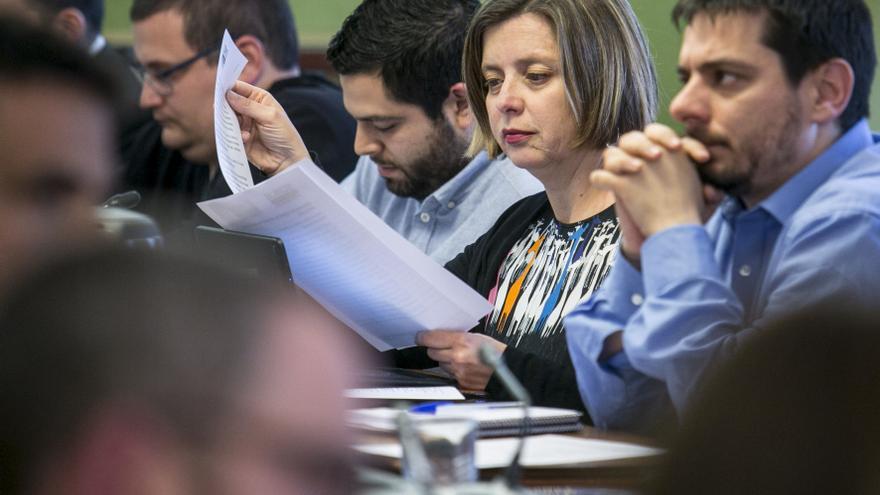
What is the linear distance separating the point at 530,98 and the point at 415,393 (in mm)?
621

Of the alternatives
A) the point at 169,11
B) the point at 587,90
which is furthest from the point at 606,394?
the point at 169,11

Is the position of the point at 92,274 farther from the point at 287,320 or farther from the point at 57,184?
the point at 57,184

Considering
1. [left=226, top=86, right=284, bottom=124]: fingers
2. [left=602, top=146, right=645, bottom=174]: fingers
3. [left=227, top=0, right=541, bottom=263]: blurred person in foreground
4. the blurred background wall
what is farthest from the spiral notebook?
the blurred background wall

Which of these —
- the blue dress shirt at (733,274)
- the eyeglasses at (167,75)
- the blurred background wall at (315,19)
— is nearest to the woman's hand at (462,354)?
the blue dress shirt at (733,274)

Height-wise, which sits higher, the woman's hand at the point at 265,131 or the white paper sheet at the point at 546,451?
the woman's hand at the point at 265,131

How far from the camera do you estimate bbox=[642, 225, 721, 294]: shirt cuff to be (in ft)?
4.58

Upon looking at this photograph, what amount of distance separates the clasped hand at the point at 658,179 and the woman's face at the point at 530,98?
0.56 meters

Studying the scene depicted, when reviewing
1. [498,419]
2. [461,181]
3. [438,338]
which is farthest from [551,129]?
[498,419]

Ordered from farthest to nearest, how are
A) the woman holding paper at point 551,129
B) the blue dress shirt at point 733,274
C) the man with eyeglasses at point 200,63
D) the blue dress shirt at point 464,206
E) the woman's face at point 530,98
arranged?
the man with eyeglasses at point 200,63
the blue dress shirt at point 464,206
the woman's face at point 530,98
the woman holding paper at point 551,129
the blue dress shirt at point 733,274

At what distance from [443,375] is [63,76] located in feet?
4.68

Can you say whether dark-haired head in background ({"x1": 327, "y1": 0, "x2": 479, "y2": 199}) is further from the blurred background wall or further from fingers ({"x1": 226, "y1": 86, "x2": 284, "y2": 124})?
the blurred background wall

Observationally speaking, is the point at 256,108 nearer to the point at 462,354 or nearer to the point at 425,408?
the point at 462,354

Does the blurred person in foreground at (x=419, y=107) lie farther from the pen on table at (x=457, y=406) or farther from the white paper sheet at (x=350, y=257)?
the pen on table at (x=457, y=406)

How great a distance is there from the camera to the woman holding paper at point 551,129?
1971 millimetres
